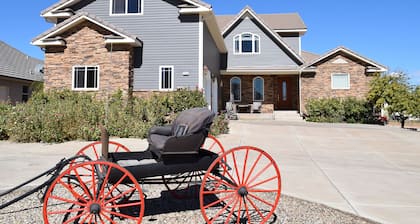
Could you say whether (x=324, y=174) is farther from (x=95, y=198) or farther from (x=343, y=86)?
(x=343, y=86)

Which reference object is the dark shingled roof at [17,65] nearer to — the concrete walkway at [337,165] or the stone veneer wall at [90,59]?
the stone veneer wall at [90,59]

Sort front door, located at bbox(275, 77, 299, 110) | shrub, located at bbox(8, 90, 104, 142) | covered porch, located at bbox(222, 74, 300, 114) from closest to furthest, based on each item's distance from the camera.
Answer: shrub, located at bbox(8, 90, 104, 142)
covered porch, located at bbox(222, 74, 300, 114)
front door, located at bbox(275, 77, 299, 110)

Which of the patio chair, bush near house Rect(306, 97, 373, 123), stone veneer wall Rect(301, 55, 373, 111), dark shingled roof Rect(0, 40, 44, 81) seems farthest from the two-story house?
dark shingled roof Rect(0, 40, 44, 81)

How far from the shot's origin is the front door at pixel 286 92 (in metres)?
22.8

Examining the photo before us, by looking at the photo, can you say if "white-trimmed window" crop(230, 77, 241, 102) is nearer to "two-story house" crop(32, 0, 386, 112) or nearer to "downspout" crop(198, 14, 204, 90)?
"two-story house" crop(32, 0, 386, 112)

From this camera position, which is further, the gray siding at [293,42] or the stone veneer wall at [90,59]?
the gray siding at [293,42]

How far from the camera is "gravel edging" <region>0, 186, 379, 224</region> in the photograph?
3350 mm

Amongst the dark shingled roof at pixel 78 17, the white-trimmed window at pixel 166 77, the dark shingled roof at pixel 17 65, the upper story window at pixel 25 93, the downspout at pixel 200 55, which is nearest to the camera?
the dark shingled roof at pixel 78 17

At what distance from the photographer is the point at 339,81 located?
1988 centimetres

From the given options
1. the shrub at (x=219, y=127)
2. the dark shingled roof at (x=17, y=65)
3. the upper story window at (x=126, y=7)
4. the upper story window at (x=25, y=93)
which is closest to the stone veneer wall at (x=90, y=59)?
the upper story window at (x=126, y=7)

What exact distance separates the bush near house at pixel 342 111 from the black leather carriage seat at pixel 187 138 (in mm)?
15658

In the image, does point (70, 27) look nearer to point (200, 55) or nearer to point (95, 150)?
point (200, 55)

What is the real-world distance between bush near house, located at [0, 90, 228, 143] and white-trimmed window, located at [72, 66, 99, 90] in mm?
1930

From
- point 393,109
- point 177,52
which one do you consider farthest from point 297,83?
point 177,52
